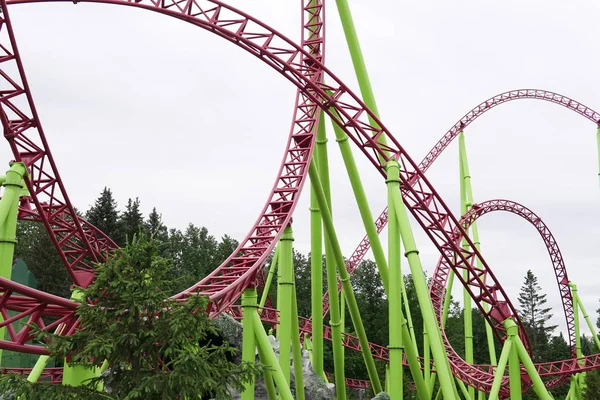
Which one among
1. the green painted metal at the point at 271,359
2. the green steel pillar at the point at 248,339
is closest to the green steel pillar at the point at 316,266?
the green steel pillar at the point at 248,339

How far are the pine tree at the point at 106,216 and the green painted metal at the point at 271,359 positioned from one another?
20093 mm

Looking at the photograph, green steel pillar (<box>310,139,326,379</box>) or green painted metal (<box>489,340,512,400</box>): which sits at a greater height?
green steel pillar (<box>310,139,326,379</box>)

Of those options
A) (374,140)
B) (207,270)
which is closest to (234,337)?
(374,140)

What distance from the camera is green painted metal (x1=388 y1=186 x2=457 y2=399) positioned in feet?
26.4

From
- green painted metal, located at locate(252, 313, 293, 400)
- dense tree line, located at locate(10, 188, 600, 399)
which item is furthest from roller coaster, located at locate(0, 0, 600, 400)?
dense tree line, located at locate(10, 188, 600, 399)

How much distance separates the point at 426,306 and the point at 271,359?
79.5 inches

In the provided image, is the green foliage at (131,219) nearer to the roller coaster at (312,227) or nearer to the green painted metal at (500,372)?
the roller coaster at (312,227)

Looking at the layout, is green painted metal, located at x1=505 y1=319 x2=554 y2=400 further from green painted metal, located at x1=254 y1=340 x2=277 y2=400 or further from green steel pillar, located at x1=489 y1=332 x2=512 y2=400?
green painted metal, located at x1=254 y1=340 x2=277 y2=400

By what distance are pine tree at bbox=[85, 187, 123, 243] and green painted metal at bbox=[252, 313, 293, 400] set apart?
20.1m

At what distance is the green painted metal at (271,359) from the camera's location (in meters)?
7.98

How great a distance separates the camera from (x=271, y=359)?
8.09m

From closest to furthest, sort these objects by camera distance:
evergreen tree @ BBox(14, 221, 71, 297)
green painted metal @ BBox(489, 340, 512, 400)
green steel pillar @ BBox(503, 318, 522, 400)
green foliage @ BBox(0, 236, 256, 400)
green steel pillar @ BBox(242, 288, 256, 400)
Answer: green foliage @ BBox(0, 236, 256, 400)
green steel pillar @ BBox(242, 288, 256, 400)
green painted metal @ BBox(489, 340, 512, 400)
green steel pillar @ BBox(503, 318, 522, 400)
evergreen tree @ BBox(14, 221, 71, 297)

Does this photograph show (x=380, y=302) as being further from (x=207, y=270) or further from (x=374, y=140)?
(x=374, y=140)

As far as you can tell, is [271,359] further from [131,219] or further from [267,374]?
[131,219]
